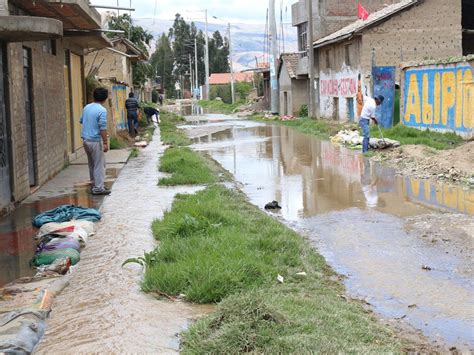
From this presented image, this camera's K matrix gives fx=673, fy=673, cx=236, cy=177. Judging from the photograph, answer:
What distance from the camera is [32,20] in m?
8.82

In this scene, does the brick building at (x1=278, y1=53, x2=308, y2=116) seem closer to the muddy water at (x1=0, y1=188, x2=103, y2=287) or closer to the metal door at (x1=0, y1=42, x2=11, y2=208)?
the muddy water at (x1=0, y1=188, x2=103, y2=287)

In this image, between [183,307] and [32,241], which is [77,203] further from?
[183,307]

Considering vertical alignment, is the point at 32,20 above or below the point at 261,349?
above

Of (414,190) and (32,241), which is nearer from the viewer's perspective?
(32,241)

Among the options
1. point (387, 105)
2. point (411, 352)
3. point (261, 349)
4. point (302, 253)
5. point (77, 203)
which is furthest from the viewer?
point (387, 105)

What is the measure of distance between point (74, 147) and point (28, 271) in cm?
1225

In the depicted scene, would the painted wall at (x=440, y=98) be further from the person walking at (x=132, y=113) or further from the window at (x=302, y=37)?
the window at (x=302, y=37)

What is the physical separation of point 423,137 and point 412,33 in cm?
1078

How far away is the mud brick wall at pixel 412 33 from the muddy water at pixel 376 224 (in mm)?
10822

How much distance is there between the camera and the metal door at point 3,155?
33.3 ft

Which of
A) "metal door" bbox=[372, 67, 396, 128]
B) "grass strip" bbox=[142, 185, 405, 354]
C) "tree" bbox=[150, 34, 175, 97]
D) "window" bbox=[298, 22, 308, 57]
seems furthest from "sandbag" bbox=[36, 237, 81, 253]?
"tree" bbox=[150, 34, 175, 97]

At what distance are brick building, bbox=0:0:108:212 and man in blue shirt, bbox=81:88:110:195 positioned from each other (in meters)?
1.07

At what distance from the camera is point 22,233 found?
29.0ft

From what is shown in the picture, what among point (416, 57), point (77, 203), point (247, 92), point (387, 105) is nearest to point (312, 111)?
point (416, 57)
